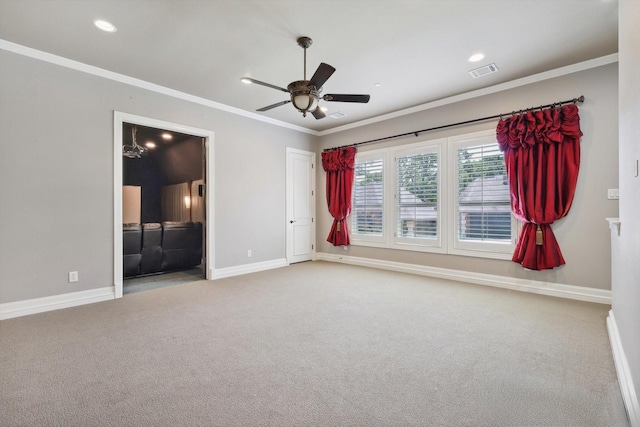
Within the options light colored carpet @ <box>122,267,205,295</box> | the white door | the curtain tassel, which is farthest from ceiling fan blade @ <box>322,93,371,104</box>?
light colored carpet @ <box>122,267,205,295</box>

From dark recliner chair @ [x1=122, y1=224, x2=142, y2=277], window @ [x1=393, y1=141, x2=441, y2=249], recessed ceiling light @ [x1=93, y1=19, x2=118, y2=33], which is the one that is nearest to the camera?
recessed ceiling light @ [x1=93, y1=19, x2=118, y2=33]

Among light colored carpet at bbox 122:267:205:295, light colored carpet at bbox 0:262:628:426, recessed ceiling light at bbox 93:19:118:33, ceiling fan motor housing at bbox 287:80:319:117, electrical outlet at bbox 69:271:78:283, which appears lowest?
light colored carpet at bbox 122:267:205:295

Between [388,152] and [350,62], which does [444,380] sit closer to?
[350,62]

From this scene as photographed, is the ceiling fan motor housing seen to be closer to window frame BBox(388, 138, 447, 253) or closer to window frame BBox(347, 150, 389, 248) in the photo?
window frame BBox(388, 138, 447, 253)

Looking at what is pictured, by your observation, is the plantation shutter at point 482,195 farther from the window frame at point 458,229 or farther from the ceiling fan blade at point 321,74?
the ceiling fan blade at point 321,74

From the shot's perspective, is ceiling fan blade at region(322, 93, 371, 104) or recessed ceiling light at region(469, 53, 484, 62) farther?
recessed ceiling light at region(469, 53, 484, 62)


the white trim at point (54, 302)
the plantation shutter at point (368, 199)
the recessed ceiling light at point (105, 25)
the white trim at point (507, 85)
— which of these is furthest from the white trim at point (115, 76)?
the white trim at point (54, 302)

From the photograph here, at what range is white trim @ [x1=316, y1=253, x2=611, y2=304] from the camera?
11.7 ft

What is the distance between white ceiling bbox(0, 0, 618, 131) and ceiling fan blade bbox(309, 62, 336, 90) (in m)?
0.50

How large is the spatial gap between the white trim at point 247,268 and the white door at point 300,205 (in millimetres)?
293

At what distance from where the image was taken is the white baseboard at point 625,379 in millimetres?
1430

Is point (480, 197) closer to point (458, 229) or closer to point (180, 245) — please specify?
point (458, 229)

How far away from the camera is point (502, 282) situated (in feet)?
13.8

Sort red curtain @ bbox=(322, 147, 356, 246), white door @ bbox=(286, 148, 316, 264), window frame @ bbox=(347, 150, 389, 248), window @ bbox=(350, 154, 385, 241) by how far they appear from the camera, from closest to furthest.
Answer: window frame @ bbox=(347, 150, 389, 248) < window @ bbox=(350, 154, 385, 241) < red curtain @ bbox=(322, 147, 356, 246) < white door @ bbox=(286, 148, 316, 264)
